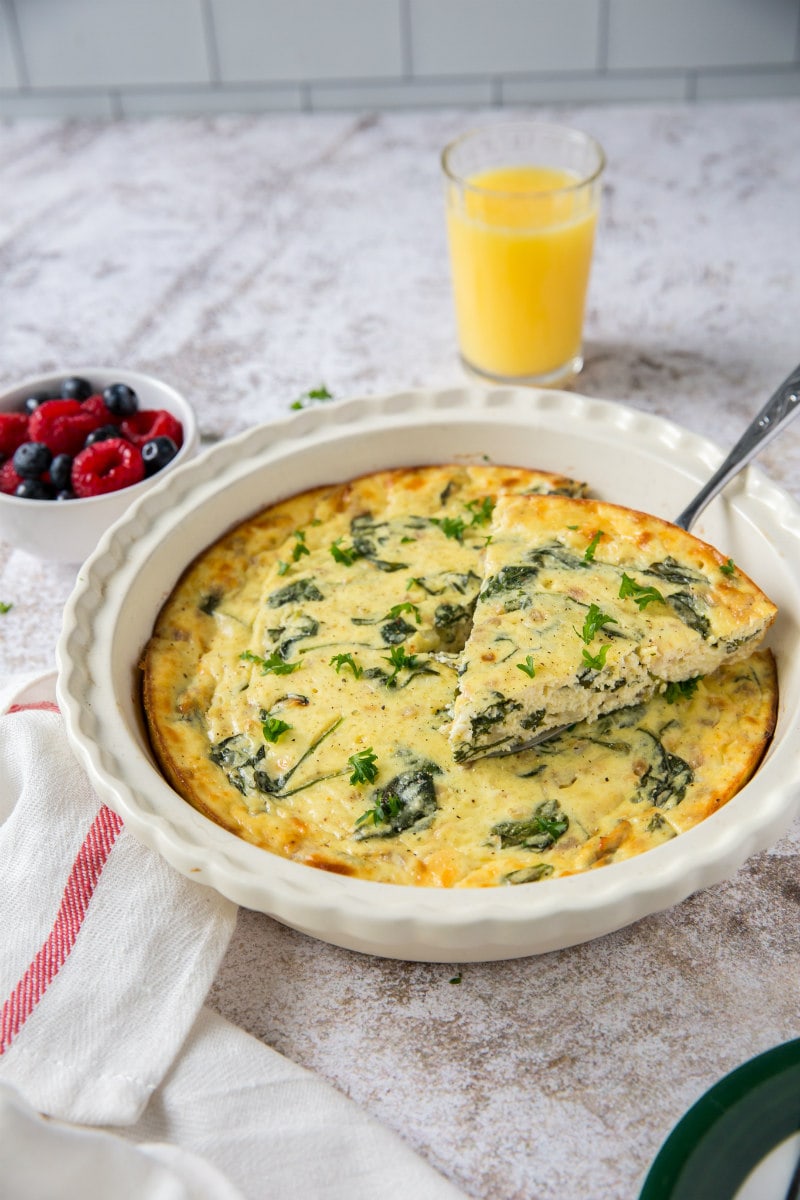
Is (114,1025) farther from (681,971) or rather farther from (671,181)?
(671,181)

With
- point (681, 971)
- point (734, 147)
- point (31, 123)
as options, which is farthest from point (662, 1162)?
point (31, 123)

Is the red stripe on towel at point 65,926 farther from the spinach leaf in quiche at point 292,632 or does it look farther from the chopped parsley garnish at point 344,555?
the chopped parsley garnish at point 344,555

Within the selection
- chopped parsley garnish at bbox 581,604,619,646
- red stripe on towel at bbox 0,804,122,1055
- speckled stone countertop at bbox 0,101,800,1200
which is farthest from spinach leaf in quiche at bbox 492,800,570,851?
red stripe on towel at bbox 0,804,122,1055

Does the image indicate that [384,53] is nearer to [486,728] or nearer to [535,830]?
[486,728]

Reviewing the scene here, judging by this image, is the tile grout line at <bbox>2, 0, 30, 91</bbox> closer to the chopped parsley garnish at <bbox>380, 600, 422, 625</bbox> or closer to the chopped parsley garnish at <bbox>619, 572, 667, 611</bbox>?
the chopped parsley garnish at <bbox>380, 600, 422, 625</bbox>

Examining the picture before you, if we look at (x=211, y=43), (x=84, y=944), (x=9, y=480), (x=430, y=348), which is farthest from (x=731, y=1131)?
(x=211, y=43)

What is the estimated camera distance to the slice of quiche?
253 cm

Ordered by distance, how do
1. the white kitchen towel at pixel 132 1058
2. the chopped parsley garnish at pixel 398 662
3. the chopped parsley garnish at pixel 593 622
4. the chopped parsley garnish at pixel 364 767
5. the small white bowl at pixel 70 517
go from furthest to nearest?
the small white bowl at pixel 70 517 → the chopped parsley garnish at pixel 398 662 → the chopped parsley garnish at pixel 593 622 → the chopped parsley garnish at pixel 364 767 → the white kitchen towel at pixel 132 1058

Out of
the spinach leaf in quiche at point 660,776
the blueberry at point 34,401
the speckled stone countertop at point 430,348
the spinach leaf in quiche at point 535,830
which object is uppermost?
the blueberry at point 34,401

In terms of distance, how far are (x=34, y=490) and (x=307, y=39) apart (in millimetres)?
3915

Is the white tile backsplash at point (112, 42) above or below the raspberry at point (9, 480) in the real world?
above

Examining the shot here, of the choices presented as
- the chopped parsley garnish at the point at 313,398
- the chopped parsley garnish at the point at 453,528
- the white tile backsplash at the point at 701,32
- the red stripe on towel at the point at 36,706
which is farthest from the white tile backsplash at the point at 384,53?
the red stripe on towel at the point at 36,706

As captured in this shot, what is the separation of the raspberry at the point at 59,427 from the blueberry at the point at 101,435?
28 mm

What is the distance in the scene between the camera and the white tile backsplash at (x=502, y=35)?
19.3ft
